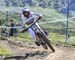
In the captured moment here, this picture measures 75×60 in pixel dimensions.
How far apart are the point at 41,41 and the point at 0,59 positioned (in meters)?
1.74

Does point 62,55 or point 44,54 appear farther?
point 44,54

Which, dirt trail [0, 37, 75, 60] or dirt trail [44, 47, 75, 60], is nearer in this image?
dirt trail [44, 47, 75, 60]

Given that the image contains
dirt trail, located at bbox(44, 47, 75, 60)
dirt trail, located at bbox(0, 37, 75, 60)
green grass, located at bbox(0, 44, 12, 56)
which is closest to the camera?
dirt trail, located at bbox(44, 47, 75, 60)

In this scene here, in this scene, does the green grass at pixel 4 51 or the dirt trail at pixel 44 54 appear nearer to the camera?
the dirt trail at pixel 44 54

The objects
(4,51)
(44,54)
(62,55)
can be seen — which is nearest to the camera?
(62,55)

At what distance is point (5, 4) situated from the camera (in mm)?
18125

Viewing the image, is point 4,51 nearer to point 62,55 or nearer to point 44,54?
point 44,54

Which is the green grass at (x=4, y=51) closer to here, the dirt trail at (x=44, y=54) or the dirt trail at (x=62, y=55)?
the dirt trail at (x=44, y=54)

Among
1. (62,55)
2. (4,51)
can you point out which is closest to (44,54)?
(62,55)

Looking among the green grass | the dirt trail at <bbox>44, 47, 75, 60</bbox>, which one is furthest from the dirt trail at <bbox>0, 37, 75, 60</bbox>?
the green grass

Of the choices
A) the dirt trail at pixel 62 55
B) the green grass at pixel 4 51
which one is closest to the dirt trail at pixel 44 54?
the dirt trail at pixel 62 55

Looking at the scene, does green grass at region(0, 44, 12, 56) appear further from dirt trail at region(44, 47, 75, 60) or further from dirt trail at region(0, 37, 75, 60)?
dirt trail at region(44, 47, 75, 60)

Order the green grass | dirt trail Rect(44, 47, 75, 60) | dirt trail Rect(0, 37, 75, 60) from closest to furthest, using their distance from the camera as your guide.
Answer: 1. dirt trail Rect(44, 47, 75, 60)
2. dirt trail Rect(0, 37, 75, 60)
3. the green grass

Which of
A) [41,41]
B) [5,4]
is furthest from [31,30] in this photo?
[5,4]
